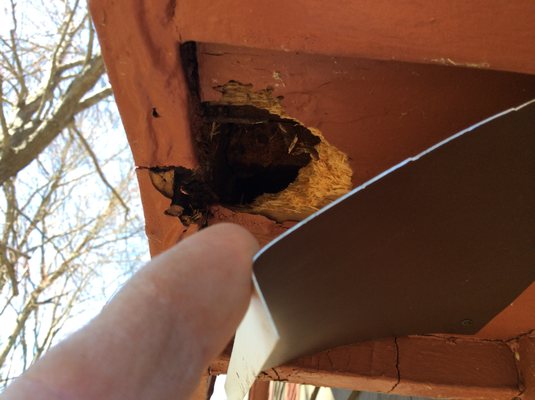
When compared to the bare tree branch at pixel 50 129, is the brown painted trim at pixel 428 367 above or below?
below

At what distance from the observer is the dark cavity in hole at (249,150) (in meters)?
1.24

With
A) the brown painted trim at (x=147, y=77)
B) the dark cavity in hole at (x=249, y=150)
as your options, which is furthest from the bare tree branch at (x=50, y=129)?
the brown painted trim at (x=147, y=77)

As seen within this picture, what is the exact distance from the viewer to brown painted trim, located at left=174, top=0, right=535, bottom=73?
2.92 ft

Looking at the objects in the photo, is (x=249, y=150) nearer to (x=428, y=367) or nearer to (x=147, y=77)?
(x=147, y=77)

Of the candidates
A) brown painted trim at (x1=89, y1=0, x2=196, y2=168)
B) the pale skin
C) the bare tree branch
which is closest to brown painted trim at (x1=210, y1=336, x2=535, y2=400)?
brown painted trim at (x1=89, y1=0, x2=196, y2=168)

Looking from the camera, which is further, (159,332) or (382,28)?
(382,28)

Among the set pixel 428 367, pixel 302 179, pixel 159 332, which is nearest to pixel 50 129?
pixel 302 179

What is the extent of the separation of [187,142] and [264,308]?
584 millimetres

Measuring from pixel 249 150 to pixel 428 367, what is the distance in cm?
80

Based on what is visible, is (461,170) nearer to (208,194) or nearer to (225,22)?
(225,22)

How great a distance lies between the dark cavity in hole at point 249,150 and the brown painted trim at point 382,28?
0.26m

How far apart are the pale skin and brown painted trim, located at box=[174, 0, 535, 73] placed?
1.34ft

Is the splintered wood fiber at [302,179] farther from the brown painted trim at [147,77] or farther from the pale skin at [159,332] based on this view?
the pale skin at [159,332]

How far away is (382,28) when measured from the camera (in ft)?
3.02
